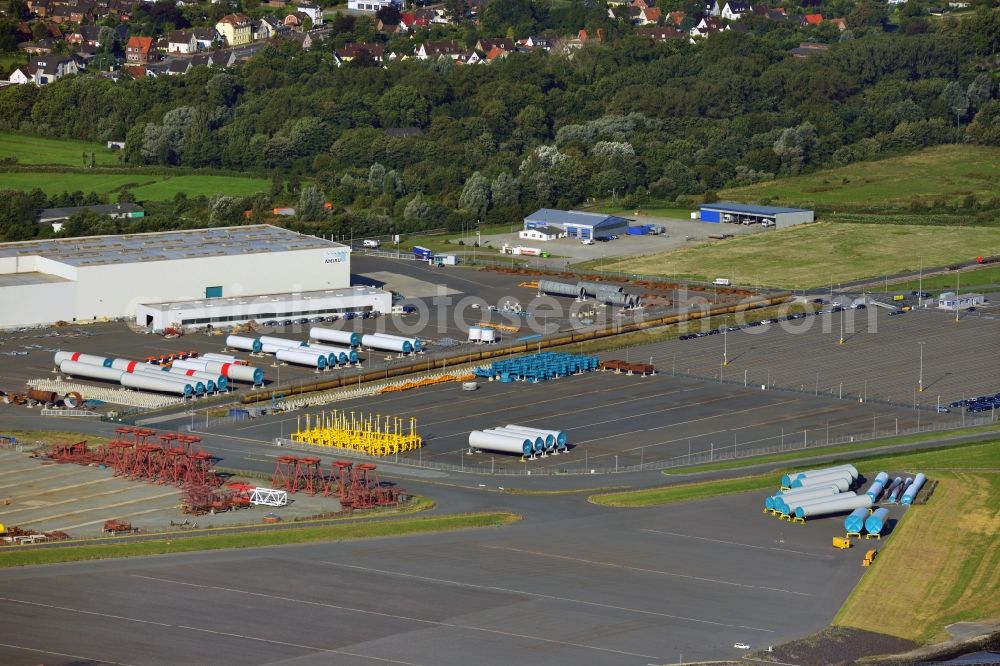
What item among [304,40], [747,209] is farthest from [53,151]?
[747,209]

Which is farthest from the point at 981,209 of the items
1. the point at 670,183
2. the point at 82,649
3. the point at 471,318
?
the point at 82,649

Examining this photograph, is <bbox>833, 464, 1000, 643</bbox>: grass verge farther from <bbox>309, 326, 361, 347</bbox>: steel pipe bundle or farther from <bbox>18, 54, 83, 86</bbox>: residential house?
<bbox>18, 54, 83, 86</bbox>: residential house

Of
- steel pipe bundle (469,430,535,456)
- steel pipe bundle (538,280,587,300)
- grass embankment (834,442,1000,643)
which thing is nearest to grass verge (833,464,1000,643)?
grass embankment (834,442,1000,643)

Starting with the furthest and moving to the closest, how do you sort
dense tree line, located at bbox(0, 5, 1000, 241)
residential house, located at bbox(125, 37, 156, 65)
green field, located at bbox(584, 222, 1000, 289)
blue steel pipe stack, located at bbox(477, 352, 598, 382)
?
1. residential house, located at bbox(125, 37, 156, 65)
2. dense tree line, located at bbox(0, 5, 1000, 241)
3. green field, located at bbox(584, 222, 1000, 289)
4. blue steel pipe stack, located at bbox(477, 352, 598, 382)

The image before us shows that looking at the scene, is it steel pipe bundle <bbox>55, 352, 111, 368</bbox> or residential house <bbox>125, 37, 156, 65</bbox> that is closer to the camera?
steel pipe bundle <bbox>55, 352, 111, 368</bbox>

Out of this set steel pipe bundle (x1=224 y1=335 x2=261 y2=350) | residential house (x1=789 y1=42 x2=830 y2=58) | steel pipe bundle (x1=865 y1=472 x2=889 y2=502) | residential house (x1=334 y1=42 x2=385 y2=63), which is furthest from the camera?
residential house (x1=789 y1=42 x2=830 y2=58)

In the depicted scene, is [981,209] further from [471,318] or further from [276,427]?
[276,427]
